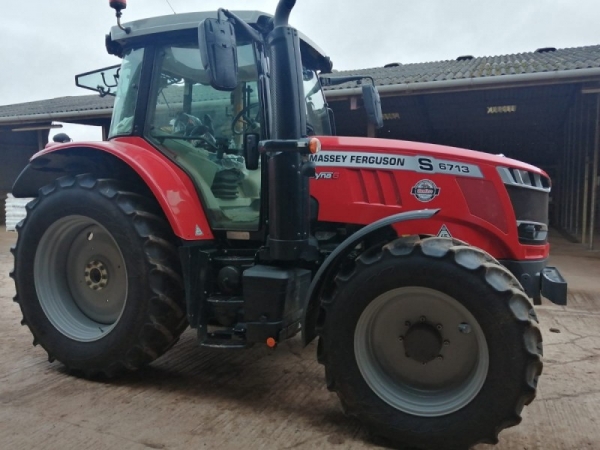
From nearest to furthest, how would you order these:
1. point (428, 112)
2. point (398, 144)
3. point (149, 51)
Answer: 1. point (398, 144)
2. point (149, 51)
3. point (428, 112)

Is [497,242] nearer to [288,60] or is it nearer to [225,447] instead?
[288,60]

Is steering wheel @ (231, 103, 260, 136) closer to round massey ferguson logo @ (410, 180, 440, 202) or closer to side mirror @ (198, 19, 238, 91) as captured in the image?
side mirror @ (198, 19, 238, 91)

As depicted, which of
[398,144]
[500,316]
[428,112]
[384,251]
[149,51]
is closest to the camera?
[500,316]

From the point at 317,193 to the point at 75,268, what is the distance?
1804 mm

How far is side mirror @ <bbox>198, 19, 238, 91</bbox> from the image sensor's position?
7.61 feet

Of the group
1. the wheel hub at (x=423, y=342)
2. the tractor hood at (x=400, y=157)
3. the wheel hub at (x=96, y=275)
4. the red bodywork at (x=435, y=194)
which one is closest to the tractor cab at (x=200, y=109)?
the tractor hood at (x=400, y=157)

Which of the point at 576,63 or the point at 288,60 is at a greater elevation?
the point at 576,63

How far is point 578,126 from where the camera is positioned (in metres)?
12.1

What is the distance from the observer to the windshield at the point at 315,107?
11.0 feet

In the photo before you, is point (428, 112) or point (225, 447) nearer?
point (225, 447)

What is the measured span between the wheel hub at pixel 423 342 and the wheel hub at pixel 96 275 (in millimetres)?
2041

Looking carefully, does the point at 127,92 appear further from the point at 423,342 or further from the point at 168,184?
the point at 423,342

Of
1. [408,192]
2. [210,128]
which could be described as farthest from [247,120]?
[408,192]

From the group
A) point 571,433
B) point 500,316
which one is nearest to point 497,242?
point 500,316
